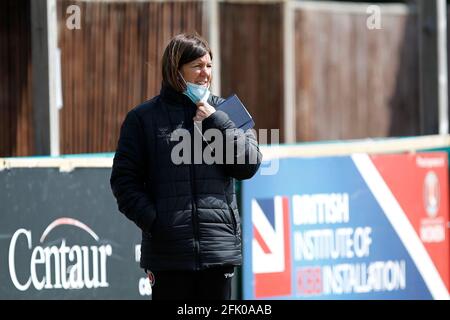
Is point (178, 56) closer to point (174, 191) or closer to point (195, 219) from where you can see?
point (174, 191)

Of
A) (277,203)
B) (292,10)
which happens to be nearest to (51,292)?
(277,203)

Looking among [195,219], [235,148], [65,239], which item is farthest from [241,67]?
[195,219]

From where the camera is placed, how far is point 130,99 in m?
7.61

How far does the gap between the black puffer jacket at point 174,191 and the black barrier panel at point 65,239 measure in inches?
59.0

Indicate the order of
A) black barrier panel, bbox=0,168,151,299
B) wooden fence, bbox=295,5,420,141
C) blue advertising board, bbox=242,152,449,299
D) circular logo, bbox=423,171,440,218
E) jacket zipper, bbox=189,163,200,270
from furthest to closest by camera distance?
wooden fence, bbox=295,5,420,141 < circular logo, bbox=423,171,440,218 < blue advertising board, bbox=242,152,449,299 < black barrier panel, bbox=0,168,151,299 < jacket zipper, bbox=189,163,200,270

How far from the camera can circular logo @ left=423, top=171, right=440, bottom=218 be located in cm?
813

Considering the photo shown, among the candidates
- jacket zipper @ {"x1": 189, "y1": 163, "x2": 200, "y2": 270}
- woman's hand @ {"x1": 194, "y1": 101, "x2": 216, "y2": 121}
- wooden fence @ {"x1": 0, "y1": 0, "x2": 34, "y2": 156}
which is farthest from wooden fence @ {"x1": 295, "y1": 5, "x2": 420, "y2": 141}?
jacket zipper @ {"x1": 189, "y1": 163, "x2": 200, "y2": 270}

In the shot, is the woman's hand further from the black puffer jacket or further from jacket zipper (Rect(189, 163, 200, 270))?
jacket zipper (Rect(189, 163, 200, 270))

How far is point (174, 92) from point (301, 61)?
183 inches

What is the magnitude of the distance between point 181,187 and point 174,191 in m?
0.04

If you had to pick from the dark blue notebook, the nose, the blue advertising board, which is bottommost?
the blue advertising board

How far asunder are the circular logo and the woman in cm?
341

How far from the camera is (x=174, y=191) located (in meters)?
4.87

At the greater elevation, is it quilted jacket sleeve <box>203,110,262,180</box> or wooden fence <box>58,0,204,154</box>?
wooden fence <box>58,0,204,154</box>
